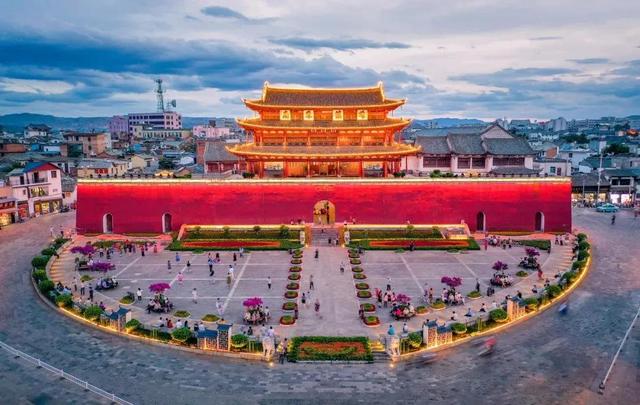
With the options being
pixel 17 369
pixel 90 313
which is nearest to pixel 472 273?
pixel 90 313

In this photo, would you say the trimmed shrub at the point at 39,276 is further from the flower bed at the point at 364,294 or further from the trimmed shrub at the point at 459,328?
the trimmed shrub at the point at 459,328

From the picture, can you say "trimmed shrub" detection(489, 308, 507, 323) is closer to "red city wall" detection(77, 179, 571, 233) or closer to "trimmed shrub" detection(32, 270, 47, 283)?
"red city wall" detection(77, 179, 571, 233)

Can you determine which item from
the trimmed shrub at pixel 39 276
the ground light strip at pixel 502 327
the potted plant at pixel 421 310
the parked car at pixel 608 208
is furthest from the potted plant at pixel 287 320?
the parked car at pixel 608 208

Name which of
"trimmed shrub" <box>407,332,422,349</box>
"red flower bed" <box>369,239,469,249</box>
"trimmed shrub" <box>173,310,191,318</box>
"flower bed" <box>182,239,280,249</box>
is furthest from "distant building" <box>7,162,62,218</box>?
"trimmed shrub" <box>407,332,422,349</box>

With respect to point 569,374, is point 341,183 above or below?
above

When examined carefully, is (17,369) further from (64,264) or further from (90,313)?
(64,264)
